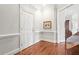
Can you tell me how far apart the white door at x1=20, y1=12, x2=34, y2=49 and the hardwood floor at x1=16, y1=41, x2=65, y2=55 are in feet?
0.26

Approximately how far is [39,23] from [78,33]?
593mm

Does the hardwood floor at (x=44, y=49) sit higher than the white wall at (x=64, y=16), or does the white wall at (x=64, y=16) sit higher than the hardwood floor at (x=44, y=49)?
the white wall at (x=64, y=16)

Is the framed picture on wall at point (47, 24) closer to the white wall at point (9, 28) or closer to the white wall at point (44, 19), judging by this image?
the white wall at point (44, 19)

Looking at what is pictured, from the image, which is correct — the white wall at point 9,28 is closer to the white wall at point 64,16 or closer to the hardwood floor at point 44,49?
the hardwood floor at point 44,49

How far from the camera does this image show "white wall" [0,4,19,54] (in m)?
1.73

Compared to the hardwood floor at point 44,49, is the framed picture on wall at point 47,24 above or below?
above

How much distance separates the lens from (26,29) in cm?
181

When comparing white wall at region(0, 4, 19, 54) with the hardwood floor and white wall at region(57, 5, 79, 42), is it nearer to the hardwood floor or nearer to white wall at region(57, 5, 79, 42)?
the hardwood floor

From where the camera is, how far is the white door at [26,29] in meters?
1.78

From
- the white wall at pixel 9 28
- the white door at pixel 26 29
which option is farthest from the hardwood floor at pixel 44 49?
the white wall at pixel 9 28

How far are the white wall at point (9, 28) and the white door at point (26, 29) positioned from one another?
0.07 meters

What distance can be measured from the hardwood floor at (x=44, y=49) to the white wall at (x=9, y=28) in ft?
0.59

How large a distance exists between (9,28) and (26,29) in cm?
25
